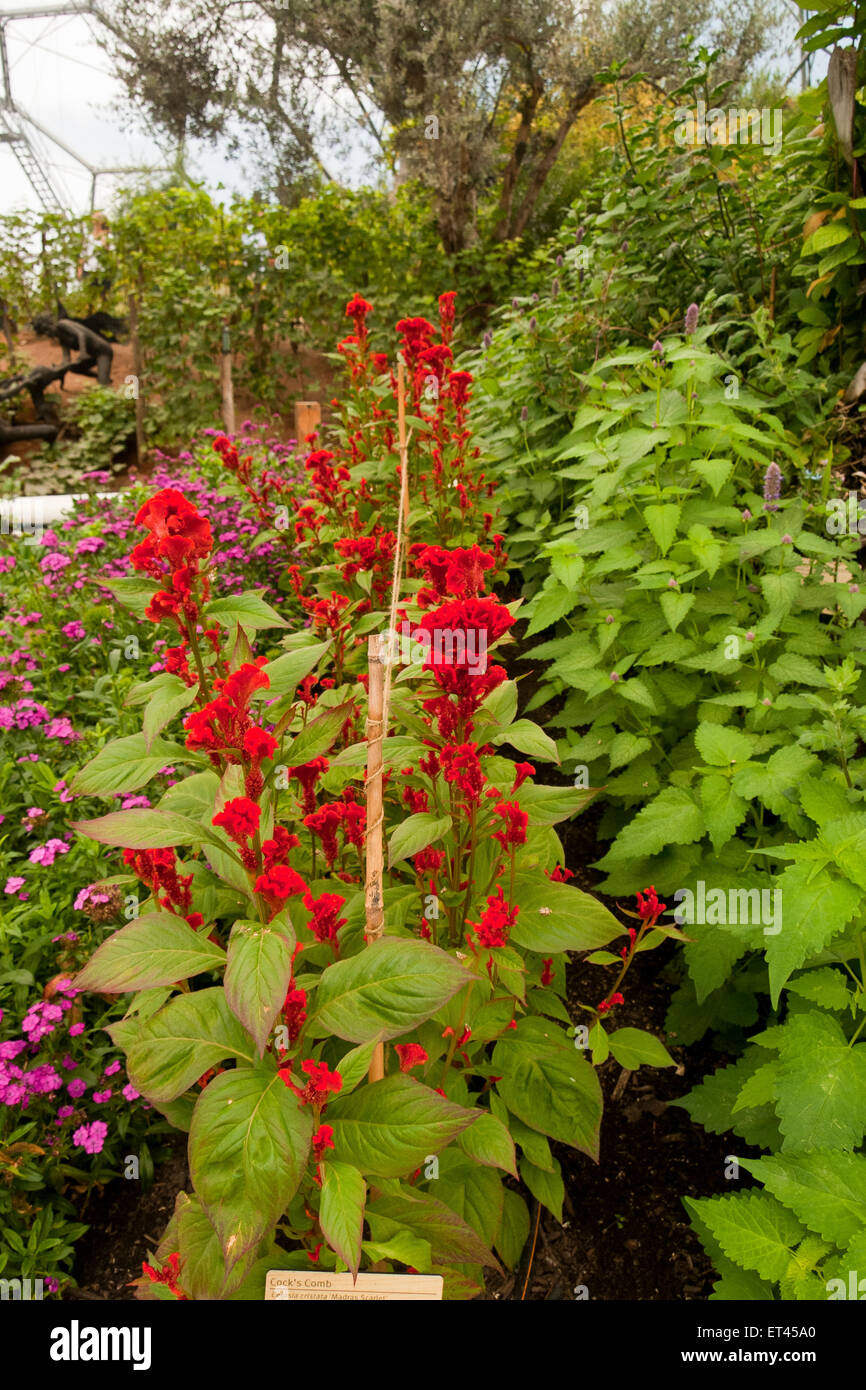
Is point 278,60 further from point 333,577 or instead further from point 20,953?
point 20,953

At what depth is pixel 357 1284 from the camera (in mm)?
992

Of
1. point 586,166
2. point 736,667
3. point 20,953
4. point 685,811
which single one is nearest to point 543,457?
point 736,667

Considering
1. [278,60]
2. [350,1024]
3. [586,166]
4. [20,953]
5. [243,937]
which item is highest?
[278,60]

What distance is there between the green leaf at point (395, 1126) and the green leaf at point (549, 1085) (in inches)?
18.2

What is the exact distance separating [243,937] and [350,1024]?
0.56 feet

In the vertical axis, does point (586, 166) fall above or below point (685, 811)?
above

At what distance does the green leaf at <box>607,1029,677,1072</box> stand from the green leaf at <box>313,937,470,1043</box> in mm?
699

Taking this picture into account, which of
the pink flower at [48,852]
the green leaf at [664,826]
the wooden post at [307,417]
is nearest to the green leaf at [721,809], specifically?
the green leaf at [664,826]

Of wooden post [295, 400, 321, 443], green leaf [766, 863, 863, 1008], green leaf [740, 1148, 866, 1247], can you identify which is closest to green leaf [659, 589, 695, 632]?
green leaf [766, 863, 863, 1008]

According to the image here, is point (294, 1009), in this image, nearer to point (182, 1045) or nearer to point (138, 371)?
point (182, 1045)

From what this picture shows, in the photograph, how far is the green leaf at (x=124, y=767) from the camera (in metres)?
1.29

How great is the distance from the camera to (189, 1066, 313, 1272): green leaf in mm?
930

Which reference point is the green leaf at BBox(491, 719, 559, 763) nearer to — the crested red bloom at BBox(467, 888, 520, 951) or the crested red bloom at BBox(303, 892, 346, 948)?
the crested red bloom at BBox(467, 888, 520, 951)

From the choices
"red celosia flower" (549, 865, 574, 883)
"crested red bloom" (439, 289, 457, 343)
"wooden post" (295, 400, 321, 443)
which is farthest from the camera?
"wooden post" (295, 400, 321, 443)
